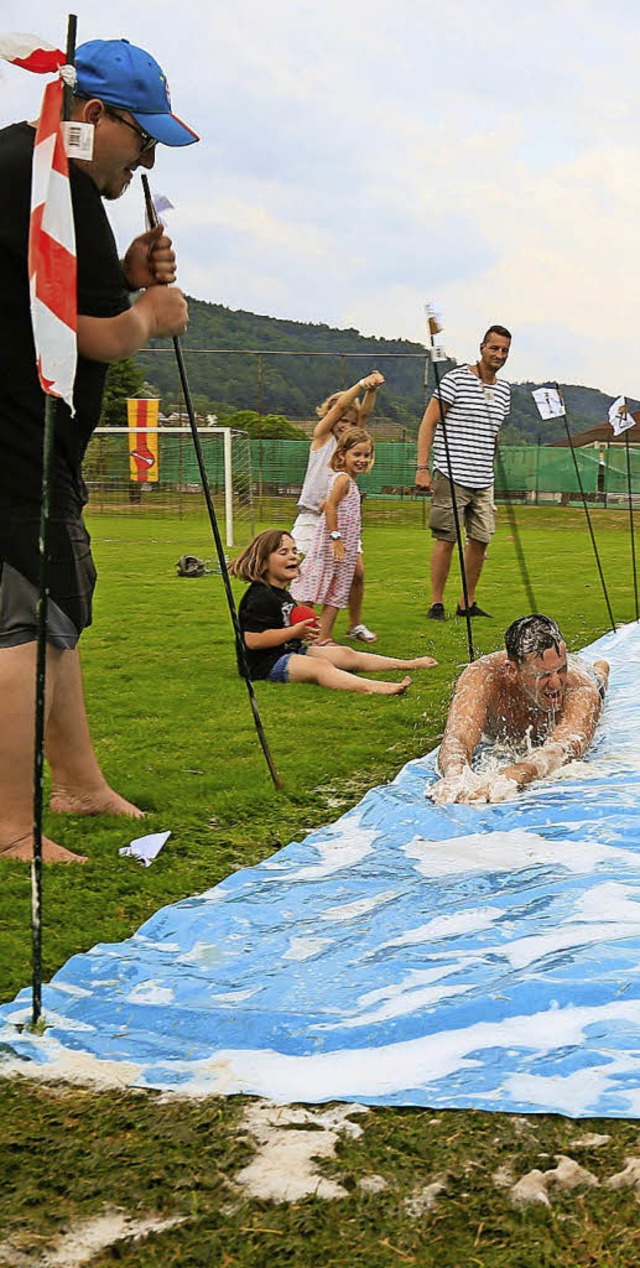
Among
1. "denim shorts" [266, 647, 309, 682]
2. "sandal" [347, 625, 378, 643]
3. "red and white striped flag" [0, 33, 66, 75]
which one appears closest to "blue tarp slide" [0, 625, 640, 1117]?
"red and white striped flag" [0, 33, 66, 75]

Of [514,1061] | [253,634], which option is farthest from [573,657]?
[514,1061]

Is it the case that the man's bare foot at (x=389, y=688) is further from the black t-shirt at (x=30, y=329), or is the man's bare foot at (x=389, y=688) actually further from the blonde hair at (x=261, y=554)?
the black t-shirt at (x=30, y=329)

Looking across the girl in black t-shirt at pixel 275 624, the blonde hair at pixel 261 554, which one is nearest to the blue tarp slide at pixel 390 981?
the girl in black t-shirt at pixel 275 624

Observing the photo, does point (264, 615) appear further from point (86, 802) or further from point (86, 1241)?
point (86, 1241)

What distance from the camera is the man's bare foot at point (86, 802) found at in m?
3.70

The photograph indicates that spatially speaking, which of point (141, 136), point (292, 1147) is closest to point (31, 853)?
point (292, 1147)

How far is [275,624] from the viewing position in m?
6.15

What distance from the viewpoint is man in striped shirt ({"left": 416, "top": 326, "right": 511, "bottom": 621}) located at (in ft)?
27.6

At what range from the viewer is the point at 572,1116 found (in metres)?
1.91

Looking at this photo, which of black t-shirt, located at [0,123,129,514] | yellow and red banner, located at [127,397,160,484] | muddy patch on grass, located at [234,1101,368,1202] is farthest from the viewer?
yellow and red banner, located at [127,397,160,484]

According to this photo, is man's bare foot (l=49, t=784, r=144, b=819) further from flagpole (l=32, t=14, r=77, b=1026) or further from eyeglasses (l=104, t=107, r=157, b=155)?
eyeglasses (l=104, t=107, r=157, b=155)

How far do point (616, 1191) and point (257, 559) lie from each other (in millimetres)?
4737

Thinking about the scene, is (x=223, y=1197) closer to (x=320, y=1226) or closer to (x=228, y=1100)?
(x=320, y=1226)

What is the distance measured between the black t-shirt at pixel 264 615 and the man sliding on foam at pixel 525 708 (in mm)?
1708
